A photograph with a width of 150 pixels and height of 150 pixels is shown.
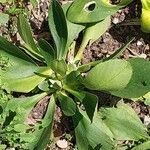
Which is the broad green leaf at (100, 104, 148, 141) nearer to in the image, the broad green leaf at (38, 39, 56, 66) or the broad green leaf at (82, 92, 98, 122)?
the broad green leaf at (82, 92, 98, 122)

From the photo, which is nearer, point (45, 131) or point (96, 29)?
point (45, 131)

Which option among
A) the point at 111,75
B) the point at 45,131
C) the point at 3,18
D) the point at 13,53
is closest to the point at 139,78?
the point at 111,75

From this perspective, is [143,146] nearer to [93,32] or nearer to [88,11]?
[93,32]

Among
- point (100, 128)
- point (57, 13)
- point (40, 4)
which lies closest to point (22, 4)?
point (40, 4)

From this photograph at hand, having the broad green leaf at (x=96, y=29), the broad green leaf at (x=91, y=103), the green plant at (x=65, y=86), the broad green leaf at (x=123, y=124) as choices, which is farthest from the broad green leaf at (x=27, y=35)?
→ the broad green leaf at (x=123, y=124)

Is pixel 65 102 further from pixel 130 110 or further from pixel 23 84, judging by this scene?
pixel 130 110

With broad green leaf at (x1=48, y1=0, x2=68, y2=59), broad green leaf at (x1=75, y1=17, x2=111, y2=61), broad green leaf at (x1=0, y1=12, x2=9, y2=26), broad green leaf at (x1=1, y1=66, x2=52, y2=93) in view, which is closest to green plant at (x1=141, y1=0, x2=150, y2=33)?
broad green leaf at (x1=75, y1=17, x2=111, y2=61)
